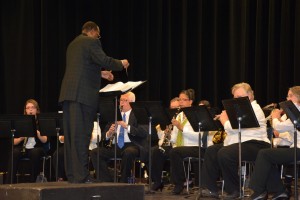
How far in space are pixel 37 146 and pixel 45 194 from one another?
12.7ft

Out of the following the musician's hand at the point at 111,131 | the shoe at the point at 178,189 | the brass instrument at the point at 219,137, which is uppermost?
the musician's hand at the point at 111,131

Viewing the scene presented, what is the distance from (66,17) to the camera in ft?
37.1

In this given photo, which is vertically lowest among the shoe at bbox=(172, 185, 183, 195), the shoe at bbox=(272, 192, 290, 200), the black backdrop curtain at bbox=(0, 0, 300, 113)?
the shoe at bbox=(172, 185, 183, 195)

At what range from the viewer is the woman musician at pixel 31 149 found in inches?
366

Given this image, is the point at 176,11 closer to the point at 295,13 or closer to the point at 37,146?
the point at 295,13

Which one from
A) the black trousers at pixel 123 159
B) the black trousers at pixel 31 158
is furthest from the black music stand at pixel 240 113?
the black trousers at pixel 31 158

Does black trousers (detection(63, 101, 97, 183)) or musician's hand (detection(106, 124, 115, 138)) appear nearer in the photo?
black trousers (detection(63, 101, 97, 183))

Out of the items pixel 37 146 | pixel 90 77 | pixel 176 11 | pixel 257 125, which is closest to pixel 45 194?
pixel 90 77

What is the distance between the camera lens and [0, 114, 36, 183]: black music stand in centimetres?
855

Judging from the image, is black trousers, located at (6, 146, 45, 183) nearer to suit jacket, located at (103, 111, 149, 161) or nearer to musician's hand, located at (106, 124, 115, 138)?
suit jacket, located at (103, 111, 149, 161)

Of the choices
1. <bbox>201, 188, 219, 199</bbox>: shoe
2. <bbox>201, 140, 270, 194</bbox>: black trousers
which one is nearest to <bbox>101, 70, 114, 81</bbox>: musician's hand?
<bbox>201, 140, 270, 194</bbox>: black trousers

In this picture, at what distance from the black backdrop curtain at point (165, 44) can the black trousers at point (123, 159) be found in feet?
7.74

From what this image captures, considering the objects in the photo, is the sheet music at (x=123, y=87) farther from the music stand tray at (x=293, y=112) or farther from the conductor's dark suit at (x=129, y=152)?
the conductor's dark suit at (x=129, y=152)

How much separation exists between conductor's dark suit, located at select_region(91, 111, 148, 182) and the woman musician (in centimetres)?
89
